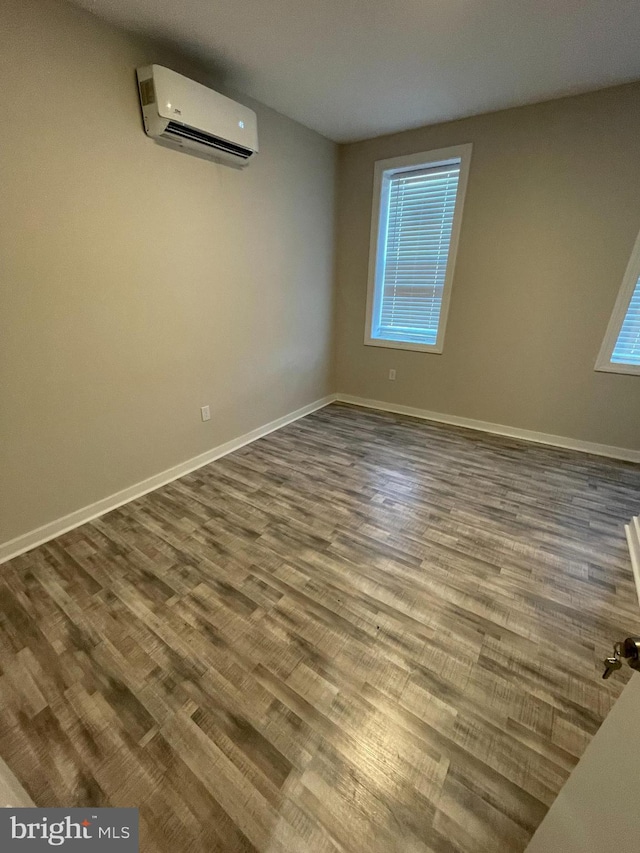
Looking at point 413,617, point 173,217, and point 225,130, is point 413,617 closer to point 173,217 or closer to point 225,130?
point 173,217

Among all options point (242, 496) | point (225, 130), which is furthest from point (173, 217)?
point (242, 496)

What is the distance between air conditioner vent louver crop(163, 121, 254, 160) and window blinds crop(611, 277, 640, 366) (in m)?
2.86

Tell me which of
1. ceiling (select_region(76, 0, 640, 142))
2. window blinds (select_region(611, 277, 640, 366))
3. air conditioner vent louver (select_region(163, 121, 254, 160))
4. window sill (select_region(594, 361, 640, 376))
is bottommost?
window sill (select_region(594, 361, 640, 376))

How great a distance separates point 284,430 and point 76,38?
8.69 feet

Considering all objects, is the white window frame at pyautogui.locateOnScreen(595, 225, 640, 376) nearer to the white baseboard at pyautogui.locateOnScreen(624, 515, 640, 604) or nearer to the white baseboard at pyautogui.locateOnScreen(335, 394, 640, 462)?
the white baseboard at pyautogui.locateOnScreen(335, 394, 640, 462)

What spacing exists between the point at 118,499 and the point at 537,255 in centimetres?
352

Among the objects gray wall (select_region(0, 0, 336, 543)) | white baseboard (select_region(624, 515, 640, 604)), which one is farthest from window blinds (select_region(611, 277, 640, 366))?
gray wall (select_region(0, 0, 336, 543))

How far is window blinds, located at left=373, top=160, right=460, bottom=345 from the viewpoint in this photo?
10.2ft

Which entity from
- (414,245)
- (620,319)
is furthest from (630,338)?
(414,245)

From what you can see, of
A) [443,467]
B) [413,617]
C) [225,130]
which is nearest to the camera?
[413,617]

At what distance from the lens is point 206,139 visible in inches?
82.2

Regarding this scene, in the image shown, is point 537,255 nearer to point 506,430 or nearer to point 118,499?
point 506,430

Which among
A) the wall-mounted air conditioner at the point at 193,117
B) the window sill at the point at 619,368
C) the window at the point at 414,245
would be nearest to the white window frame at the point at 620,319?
the window sill at the point at 619,368

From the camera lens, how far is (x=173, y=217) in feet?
7.20
